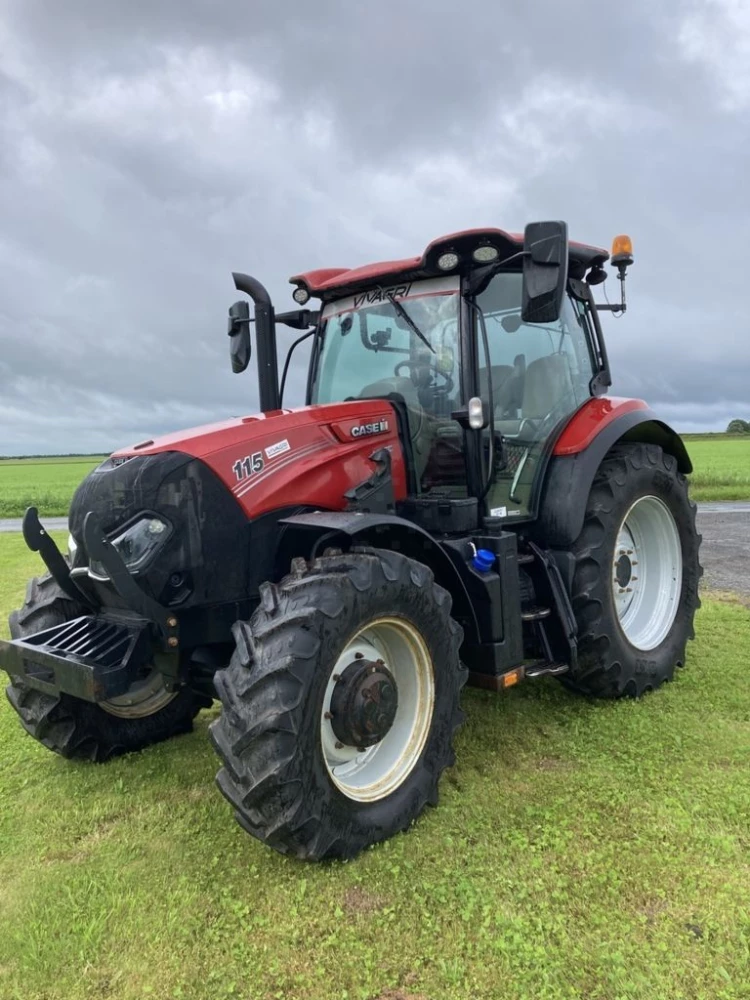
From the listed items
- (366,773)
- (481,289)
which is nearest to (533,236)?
(481,289)

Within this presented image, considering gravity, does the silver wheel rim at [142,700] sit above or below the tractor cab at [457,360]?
below

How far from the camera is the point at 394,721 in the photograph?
3215 millimetres

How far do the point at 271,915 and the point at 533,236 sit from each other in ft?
9.36

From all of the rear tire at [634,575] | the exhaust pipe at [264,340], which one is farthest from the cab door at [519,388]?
the exhaust pipe at [264,340]

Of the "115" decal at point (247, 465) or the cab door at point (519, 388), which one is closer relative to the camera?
the "115" decal at point (247, 465)

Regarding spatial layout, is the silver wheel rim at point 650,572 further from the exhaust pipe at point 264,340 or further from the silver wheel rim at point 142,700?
the silver wheel rim at point 142,700

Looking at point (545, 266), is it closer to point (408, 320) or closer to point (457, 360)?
point (457, 360)

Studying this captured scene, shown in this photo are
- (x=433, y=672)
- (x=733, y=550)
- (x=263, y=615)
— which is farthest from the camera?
(x=733, y=550)

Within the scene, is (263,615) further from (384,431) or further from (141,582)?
(384,431)

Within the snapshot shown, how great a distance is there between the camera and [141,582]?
2977 mm

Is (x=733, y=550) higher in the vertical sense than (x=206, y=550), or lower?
lower

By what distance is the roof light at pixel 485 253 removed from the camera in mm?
3566

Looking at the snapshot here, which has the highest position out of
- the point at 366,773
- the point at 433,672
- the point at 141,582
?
the point at 141,582

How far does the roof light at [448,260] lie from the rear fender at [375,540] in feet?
4.21
